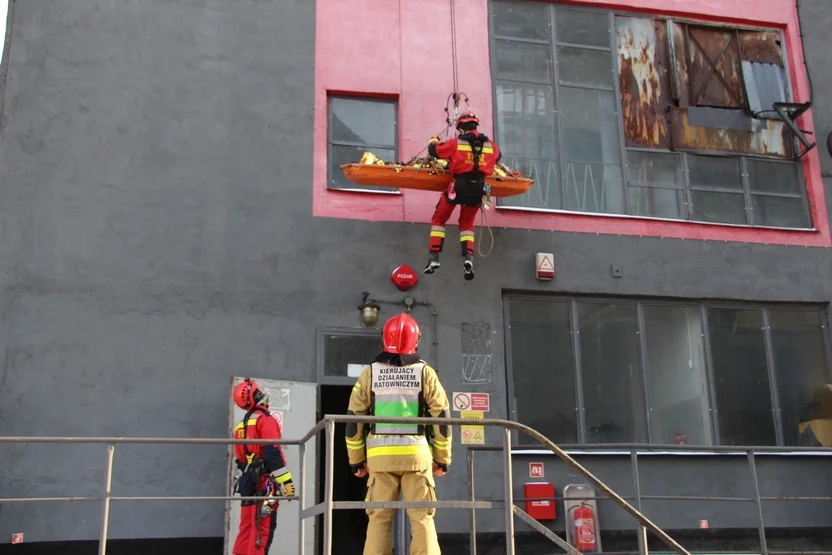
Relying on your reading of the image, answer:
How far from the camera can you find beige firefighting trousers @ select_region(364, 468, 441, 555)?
698 centimetres

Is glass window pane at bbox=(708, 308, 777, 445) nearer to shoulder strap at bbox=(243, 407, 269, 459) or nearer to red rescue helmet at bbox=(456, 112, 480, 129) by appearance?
red rescue helmet at bbox=(456, 112, 480, 129)

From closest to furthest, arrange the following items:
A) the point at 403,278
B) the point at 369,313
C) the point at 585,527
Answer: the point at 585,527 < the point at 369,313 < the point at 403,278

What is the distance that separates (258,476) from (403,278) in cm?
319

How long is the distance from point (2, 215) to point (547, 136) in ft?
22.2

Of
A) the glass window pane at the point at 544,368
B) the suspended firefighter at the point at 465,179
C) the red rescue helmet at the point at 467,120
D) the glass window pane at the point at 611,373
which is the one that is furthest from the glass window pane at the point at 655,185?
the red rescue helmet at the point at 467,120

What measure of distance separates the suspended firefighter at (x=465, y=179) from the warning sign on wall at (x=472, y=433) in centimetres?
161

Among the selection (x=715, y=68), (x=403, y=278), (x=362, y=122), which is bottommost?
(x=403, y=278)

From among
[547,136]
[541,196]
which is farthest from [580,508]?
[547,136]

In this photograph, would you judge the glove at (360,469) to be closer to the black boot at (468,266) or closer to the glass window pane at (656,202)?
the black boot at (468,266)

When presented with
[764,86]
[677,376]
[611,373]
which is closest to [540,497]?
[611,373]

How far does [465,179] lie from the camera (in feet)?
36.1

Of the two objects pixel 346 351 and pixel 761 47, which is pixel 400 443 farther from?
pixel 761 47

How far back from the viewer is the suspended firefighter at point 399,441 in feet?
23.1

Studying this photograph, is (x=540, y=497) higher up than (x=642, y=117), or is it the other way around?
(x=642, y=117)
